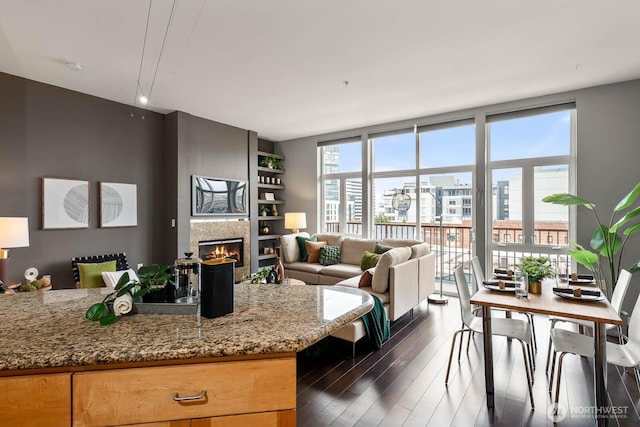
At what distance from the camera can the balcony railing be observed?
4.41 metres

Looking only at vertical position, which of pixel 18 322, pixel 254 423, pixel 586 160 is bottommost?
pixel 254 423

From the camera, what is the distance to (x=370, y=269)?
12.6 ft

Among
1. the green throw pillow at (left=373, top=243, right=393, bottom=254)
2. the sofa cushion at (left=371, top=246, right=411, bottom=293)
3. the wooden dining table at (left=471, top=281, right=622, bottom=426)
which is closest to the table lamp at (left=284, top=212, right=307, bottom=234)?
the green throw pillow at (left=373, top=243, right=393, bottom=254)

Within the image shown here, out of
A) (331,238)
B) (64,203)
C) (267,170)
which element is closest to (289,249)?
(331,238)

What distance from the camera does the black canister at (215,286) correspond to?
1160 mm

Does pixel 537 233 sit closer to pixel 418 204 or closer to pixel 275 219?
pixel 418 204

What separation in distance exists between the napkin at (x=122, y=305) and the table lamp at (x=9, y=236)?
9.74 feet

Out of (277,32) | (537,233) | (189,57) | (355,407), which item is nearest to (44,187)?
(189,57)

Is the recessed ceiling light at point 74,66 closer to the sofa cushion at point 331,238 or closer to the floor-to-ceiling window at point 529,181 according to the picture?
the sofa cushion at point 331,238

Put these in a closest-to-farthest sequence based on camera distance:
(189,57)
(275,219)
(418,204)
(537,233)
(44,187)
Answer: (189,57) < (44,187) < (537,233) < (418,204) < (275,219)

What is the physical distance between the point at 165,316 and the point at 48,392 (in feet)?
1.29

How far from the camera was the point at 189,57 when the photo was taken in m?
3.22

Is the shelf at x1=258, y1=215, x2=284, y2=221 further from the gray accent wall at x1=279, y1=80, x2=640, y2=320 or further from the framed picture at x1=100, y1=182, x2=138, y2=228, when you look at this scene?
the gray accent wall at x1=279, y1=80, x2=640, y2=320

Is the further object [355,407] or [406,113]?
[406,113]
